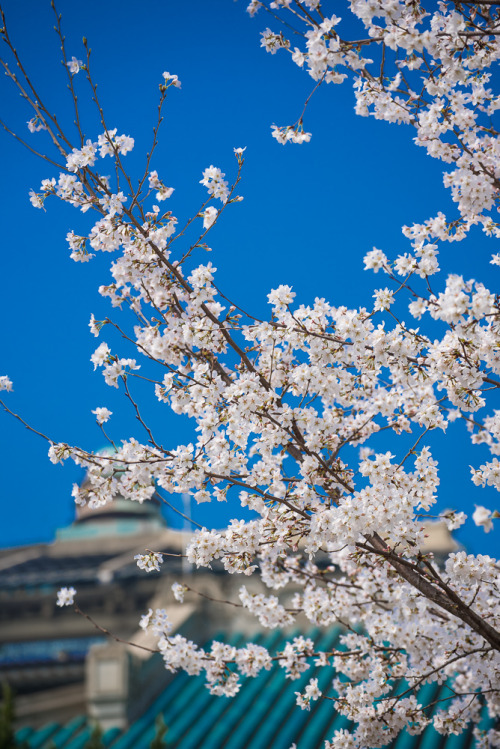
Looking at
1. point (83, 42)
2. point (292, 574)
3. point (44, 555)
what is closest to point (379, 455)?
point (292, 574)

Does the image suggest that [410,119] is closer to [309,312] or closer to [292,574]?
[309,312]

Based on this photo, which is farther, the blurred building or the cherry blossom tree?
the blurred building

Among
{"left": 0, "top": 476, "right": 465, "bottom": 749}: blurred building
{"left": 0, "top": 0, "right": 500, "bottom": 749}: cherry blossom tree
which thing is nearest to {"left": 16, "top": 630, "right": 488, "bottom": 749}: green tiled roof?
{"left": 0, "top": 476, "right": 465, "bottom": 749}: blurred building

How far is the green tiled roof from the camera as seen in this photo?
942 cm

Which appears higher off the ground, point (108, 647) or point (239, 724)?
point (108, 647)

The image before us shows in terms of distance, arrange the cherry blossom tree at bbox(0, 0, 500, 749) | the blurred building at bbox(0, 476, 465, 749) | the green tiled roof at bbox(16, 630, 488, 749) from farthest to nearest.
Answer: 1. the blurred building at bbox(0, 476, 465, 749)
2. the green tiled roof at bbox(16, 630, 488, 749)
3. the cherry blossom tree at bbox(0, 0, 500, 749)

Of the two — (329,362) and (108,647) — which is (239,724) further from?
(329,362)

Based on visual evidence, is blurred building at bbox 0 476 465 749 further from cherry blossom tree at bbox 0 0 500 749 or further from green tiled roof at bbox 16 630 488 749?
cherry blossom tree at bbox 0 0 500 749

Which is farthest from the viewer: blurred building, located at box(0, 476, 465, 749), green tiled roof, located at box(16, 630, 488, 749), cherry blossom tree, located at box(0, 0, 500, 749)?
blurred building, located at box(0, 476, 465, 749)

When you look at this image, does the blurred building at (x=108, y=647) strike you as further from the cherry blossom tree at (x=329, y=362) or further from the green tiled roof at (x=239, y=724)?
the cherry blossom tree at (x=329, y=362)

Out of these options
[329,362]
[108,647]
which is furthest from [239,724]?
[329,362]

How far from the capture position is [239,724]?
10047 millimetres

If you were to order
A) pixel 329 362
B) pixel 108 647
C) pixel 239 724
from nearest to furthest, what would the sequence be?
pixel 329 362
pixel 239 724
pixel 108 647

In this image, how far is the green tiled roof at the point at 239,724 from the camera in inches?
371
